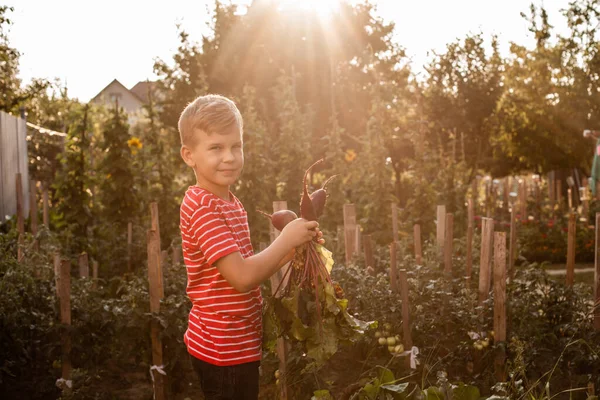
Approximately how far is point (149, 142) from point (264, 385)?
22.9ft

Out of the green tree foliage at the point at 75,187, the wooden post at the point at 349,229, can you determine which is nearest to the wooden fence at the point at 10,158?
the green tree foliage at the point at 75,187

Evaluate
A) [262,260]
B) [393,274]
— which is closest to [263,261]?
[262,260]

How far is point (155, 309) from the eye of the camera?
11.7ft

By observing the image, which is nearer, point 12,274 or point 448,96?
point 12,274

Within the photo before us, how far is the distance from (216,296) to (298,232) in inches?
14.1

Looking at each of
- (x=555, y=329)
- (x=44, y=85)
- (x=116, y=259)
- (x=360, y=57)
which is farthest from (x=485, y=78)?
(x=555, y=329)

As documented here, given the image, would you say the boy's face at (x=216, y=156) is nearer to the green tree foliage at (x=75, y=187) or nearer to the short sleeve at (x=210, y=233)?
the short sleeve at (x=210, y=233)

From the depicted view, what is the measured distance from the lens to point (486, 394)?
10.7 feet

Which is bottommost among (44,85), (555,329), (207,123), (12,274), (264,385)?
(264,385)

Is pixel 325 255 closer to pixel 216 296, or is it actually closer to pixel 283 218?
pixel 283 218

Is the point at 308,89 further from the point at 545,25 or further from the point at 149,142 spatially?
the point at 149,142

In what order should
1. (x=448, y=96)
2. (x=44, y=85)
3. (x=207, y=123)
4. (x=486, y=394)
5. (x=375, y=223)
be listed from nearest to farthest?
1. (x=207, y=123)
2. (x=486, y=394)
3. (x=375, y=223)
4. (x=44, y=85)
5. (x=448, y=96)

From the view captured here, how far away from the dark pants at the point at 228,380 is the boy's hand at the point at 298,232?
0.46 meters

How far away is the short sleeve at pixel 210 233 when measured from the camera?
184 centimetres
